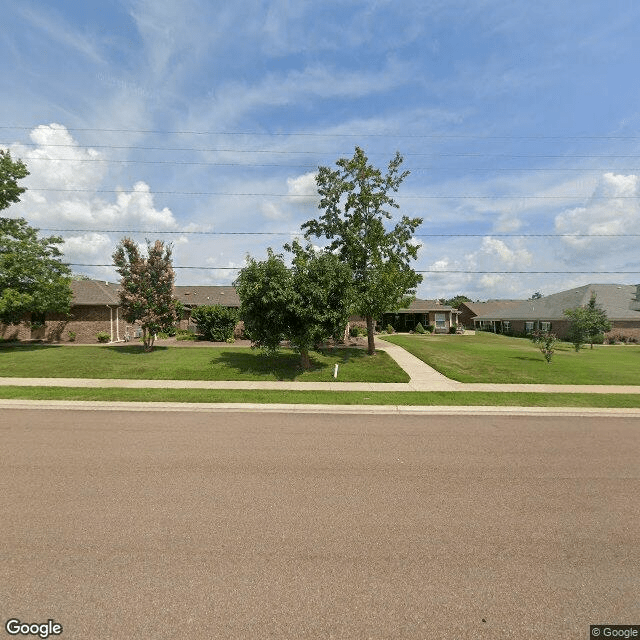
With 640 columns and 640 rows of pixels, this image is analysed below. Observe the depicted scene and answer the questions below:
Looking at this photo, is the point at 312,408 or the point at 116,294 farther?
the point at 116,294

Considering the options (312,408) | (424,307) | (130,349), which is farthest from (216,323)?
(424,307)

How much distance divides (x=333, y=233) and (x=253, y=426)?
46.3 ft

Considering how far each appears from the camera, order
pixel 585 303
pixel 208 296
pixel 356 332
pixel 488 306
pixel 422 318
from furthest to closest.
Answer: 1. pixel 488 306
2. pixel 422 318
3. pixel 585 303
4. pixel 208 296
5. pixel 356 332

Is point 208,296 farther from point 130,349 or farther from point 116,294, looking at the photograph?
point 130,349

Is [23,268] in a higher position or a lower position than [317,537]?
higher

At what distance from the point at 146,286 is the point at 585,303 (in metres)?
46.4

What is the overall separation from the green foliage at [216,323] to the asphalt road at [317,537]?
1948 cm

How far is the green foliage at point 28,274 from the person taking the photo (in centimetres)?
2140

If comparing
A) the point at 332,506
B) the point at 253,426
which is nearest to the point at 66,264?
the point at 253,426

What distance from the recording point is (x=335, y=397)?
467 inches

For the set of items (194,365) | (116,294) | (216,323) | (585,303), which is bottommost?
(194,365)

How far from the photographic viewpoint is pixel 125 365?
17078 mm

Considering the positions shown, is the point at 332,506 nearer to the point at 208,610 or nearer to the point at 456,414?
the point at 208,610

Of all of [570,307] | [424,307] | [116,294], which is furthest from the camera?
[424,307]
